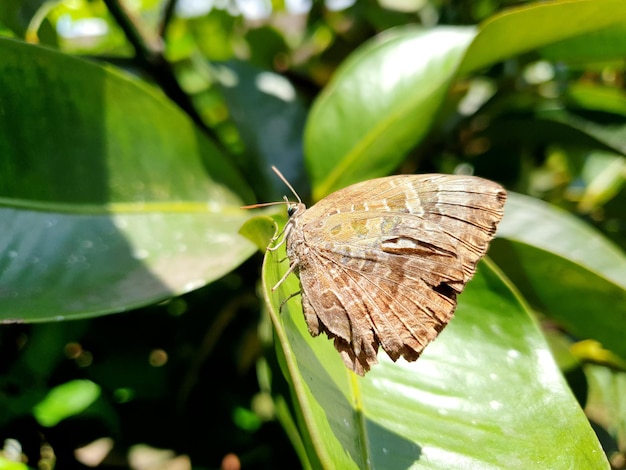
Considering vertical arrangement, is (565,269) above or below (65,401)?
above

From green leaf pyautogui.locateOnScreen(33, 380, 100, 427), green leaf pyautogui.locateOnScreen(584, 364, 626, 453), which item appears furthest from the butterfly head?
green leaf pyautogui.locateOnScreen(584, 364, 626, 453)

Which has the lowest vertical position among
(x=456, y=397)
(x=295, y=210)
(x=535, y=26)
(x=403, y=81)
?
(x=456, y=397)

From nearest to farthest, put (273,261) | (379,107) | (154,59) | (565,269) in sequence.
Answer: (273,261), (565,269), (379,107), (154,59)

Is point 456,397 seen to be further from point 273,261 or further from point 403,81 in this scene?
point 403,81

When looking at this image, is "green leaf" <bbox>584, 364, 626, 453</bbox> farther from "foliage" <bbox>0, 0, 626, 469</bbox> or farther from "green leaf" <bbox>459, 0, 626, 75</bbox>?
"green leaf" <bbox>459, 0, 626, 75</bbox>

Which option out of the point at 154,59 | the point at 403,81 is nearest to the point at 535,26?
the point at 403,81

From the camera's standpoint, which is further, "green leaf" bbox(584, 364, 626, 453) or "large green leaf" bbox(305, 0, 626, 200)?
"green leaf" bbox(584, 364, 626, 453)

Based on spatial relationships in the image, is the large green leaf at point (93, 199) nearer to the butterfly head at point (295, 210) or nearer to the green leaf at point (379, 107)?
the butterfly head at point (295, 210)
